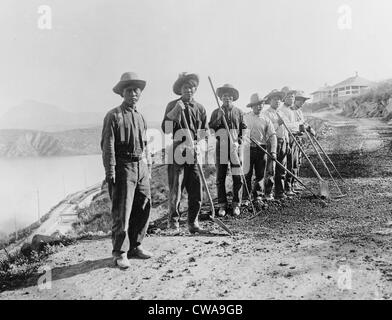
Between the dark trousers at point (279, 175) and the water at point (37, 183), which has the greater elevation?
the dark trousers at point (279, 175)

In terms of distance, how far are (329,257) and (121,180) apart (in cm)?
270

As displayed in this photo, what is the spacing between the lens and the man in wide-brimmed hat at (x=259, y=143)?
7516 millimetres

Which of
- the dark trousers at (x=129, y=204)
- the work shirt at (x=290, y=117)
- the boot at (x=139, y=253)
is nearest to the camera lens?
the dark trousers at (x=129, y=204)

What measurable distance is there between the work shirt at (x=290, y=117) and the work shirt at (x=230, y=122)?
5.81ft

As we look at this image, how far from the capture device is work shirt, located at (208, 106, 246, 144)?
6.83 m

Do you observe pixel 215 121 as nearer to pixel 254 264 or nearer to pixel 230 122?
pixel 230 122

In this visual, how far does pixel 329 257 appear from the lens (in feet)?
14.4

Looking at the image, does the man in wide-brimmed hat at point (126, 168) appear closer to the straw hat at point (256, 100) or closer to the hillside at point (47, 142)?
the straw hat at point (256, 100)

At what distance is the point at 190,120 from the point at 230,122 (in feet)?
4.49

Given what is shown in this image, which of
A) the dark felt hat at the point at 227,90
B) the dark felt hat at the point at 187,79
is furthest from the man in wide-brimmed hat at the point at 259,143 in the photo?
the dark felt hat at the point at 187,79

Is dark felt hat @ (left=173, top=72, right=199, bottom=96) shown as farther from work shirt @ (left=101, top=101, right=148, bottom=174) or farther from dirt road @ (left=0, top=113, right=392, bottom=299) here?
dirt road @ (left=0, top=113, right=392, bottom=299)

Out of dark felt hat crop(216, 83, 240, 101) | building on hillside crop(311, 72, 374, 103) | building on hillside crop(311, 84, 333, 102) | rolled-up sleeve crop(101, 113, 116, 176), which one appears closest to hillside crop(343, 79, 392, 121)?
building on hillside crop(311, 72, 374, 103)

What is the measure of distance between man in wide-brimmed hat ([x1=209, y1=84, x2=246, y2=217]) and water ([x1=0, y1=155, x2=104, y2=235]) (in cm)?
5115

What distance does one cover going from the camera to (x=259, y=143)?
299 inches
